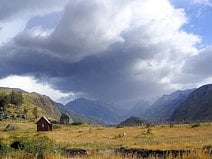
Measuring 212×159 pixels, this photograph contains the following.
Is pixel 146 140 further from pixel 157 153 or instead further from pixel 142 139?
pixel 157 153

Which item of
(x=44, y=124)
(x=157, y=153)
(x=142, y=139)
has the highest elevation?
(x=44, y=124)

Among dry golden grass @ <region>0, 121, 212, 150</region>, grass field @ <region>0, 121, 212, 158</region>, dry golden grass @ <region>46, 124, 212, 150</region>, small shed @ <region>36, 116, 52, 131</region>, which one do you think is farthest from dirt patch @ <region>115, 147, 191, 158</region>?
small shed @ <region>36, 116, 52, 131</region>

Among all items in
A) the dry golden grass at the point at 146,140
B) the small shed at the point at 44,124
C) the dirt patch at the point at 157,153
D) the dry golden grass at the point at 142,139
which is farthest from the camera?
the small shed at the point at 44,124

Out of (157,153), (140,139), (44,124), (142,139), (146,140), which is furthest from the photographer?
(44,124)

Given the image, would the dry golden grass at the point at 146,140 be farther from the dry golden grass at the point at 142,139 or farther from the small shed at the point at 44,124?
the small shed at the point at 44,124

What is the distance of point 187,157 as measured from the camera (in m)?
19.5

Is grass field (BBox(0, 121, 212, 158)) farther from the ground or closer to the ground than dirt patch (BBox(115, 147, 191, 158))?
farther from the ground

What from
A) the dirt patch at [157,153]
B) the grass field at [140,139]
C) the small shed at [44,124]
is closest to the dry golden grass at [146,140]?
the grass field at [140,139]

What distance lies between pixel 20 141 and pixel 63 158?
12300mm

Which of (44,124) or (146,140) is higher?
(44,124)

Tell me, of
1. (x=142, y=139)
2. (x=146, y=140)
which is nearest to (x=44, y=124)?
(x=142, y=139)

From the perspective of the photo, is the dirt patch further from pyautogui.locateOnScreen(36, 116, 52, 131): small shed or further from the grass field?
pyautogui.locateOnScreen(36, 116, 52, 131): small shed

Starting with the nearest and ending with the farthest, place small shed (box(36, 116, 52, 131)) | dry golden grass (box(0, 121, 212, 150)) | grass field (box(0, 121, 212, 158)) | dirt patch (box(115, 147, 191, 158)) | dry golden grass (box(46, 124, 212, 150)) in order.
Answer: dirt patch (box(115, 147, 191, 158)), grass field (box(0, 121, 212, 158)), dry golden grass (box(46, 124, 212, 150)), dry golden grass (box(0, 121, 212, 150)), small shed (box(36, 116, 52, 131))

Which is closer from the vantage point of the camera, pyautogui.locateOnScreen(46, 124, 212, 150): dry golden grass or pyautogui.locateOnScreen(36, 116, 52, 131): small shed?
pyautogui.locateOnScreen(46, 124, 212, 150): dry golden grass
